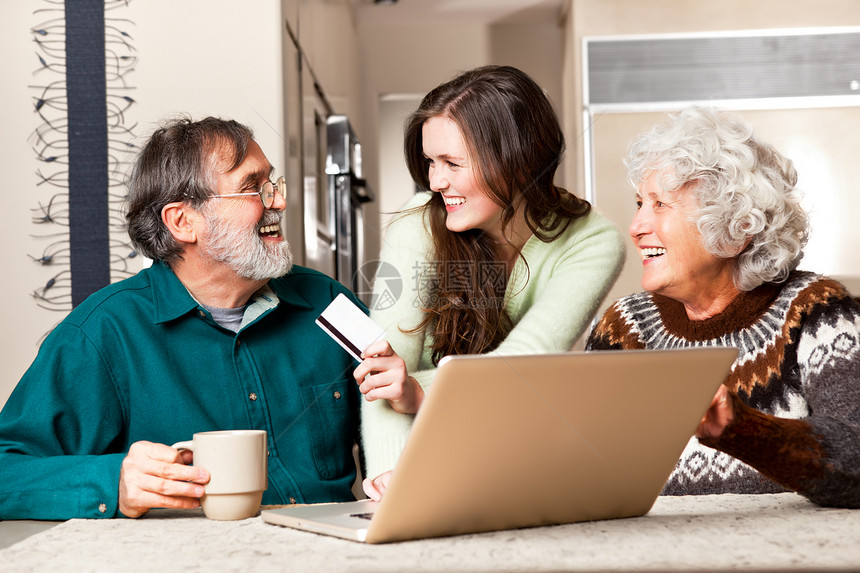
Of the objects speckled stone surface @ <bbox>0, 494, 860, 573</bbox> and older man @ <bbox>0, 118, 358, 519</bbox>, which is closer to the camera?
speckled stone surface @ <bbox>0, 494, 860, 573</bbox>

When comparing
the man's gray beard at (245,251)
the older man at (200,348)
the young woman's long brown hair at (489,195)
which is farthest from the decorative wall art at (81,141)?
the young woman's long brown hair at (489,195)

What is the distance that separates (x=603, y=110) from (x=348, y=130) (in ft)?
5.62

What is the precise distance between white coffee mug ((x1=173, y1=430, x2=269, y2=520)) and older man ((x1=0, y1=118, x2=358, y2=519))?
0.24 meters

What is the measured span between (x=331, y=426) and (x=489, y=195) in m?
0.41

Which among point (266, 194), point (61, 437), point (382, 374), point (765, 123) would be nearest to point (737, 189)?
point (382, 374)

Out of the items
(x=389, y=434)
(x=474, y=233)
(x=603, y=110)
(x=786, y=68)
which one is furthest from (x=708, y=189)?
(x=786, y=68)

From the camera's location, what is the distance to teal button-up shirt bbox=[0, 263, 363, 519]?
1101 millimetres

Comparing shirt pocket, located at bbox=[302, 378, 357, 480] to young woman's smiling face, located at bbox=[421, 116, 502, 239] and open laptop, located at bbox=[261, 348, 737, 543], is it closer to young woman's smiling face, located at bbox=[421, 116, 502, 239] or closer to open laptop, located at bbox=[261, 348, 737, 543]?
young woman's smiling face, located at bbox=[421, 116, 502, 239]

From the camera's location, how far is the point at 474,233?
121 cm

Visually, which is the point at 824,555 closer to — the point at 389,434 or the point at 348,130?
the point at 389,434

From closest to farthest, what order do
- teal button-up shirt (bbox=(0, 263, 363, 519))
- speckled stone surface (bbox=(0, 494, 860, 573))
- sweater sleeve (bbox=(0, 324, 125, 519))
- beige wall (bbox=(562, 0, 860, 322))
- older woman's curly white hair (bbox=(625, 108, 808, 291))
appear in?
1. speckled stone surface (bbox=(0, 494, 860, 573))
2. sweater sleeve (bbox=(0, 324, 125, 519))
3. teal button-up shirt (bbox=(0, 263, 363, 519))
4. older woman's curly white hair (bbox=(625, 108, 808, 291))
5. beige wall (bbox=(562, 0, 860, 322))

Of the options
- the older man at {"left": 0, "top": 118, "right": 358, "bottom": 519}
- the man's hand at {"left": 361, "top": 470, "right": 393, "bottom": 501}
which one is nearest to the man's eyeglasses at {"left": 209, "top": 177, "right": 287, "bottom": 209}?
the older man at {"left": 0, "top": 118, "right": 358, "bottom": 519}

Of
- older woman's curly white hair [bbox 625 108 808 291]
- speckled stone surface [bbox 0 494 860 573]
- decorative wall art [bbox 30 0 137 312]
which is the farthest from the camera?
decorative wall art [bbox 30 0 137 312]

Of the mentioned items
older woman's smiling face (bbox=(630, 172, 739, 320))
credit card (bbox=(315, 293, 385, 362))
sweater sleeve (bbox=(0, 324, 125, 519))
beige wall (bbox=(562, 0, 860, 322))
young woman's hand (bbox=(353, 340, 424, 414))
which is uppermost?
beige wall (bbox=(562, 0, 860, 322))
